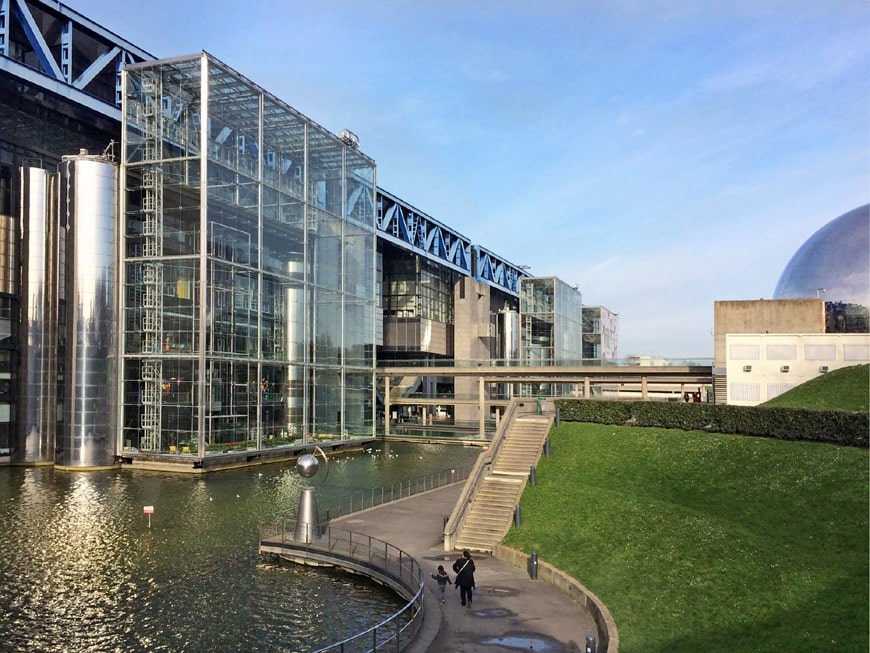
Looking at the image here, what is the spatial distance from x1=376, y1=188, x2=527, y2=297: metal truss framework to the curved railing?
7000cm

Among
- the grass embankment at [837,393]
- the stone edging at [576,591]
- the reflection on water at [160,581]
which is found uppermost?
the grass embankment at [837,393]

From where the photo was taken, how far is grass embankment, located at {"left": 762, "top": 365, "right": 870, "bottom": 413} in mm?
36656

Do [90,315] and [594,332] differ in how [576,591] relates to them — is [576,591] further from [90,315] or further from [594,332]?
[594,332]

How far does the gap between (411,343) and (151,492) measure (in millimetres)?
66916

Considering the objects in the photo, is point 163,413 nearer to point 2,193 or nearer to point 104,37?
point 2,193

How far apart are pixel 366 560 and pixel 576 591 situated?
8097mm

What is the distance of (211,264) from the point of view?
56531 mm

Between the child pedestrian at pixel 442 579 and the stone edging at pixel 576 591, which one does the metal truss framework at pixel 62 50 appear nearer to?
the stone edging at pixel 576 591

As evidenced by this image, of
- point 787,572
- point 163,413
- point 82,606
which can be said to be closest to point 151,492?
point 163,413

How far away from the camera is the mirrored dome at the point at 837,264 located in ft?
303

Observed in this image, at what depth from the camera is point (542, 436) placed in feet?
123

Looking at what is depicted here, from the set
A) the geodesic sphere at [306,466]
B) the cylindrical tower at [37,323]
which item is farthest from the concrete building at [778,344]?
the cylindrical tower at [37,323]

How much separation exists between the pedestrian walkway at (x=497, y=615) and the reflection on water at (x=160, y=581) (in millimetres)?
2697

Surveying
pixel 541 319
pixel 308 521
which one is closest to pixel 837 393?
pixel 308 521
